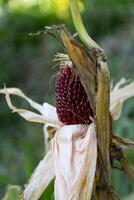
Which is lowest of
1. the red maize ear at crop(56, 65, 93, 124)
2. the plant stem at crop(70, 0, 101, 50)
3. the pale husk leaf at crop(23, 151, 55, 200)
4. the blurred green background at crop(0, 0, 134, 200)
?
the pale husk leaf at crop(23, 151, 55, 200)

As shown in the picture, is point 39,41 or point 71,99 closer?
point 71,99

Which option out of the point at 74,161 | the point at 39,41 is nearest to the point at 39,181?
the point at 74,161

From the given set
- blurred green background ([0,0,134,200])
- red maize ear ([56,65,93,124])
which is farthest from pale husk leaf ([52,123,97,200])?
blurred green background ([0,0,134,200])

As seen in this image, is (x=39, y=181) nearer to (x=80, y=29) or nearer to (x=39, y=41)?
(x=80, y=29)

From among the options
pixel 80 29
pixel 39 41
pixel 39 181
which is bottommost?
pixel 39 181

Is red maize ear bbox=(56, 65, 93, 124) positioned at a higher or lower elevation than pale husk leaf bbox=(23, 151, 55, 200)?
higher

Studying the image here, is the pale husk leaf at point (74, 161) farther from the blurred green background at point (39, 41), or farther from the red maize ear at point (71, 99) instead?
the blurred green background at point (39, 41)

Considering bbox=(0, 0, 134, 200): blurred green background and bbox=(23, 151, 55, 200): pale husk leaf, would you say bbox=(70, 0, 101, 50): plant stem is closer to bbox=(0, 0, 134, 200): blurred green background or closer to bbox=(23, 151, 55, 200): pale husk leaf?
bbox=(23, 151, 55, 200): pale husk leaf
